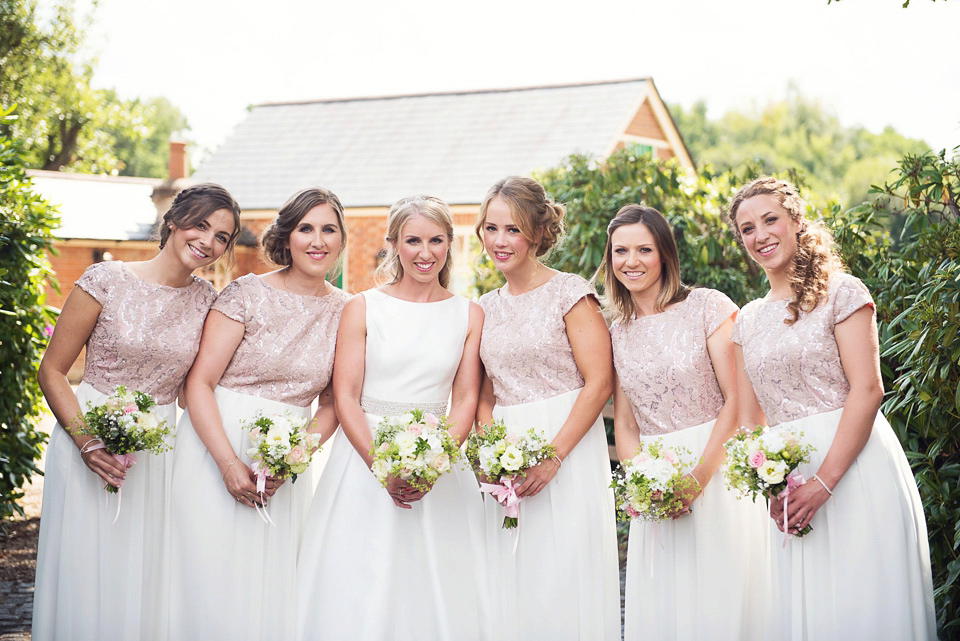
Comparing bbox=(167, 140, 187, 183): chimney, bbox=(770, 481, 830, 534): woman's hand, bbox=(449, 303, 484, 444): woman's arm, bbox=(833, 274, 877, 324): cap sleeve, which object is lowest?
bbox=(770, 481, 830, 534): woman's hand

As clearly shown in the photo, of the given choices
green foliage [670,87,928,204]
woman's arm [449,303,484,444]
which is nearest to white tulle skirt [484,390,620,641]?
woman's arm [449,303,484,444]

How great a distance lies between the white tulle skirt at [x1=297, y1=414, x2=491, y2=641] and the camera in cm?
477

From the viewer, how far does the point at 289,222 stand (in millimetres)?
5098

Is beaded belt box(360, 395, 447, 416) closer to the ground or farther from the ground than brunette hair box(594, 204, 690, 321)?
closer to the ground

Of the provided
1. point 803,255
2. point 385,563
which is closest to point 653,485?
point 803,255

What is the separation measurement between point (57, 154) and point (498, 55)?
120 feet

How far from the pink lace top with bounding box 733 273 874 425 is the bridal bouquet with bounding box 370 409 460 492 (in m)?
1.49

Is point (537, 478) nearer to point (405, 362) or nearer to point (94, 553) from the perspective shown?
point (405, 362)

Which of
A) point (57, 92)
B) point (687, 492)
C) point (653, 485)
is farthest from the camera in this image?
point (57, 92)

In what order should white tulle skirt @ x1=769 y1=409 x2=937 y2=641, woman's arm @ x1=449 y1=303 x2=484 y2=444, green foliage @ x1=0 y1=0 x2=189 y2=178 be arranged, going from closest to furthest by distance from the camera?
white tulle skirt @ x1=769 y1=409 x2=937 y2=641
woman's arm @ x1=449 y1=303 x2=484 y2=444
green foliage @ x1=0 y1=0 x2=189 y2=178

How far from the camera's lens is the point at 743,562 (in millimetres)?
4715

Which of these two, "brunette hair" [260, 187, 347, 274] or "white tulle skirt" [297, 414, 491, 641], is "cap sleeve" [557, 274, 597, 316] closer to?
"white tulle skirt" [297, 414, 491, 641]

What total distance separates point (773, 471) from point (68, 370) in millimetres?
3418

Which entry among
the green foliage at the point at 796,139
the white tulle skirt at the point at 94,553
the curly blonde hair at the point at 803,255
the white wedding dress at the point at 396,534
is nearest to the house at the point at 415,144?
the white wedding dress at the point at 396,534
